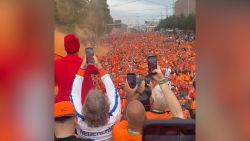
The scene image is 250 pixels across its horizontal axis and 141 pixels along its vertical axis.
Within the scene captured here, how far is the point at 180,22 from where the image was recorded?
2779 millimetres

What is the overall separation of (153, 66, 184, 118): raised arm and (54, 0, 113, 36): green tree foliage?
0.42m

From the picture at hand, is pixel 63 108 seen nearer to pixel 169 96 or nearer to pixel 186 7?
pixel 169 96

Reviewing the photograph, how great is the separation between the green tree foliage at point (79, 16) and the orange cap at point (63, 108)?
425 millimetres

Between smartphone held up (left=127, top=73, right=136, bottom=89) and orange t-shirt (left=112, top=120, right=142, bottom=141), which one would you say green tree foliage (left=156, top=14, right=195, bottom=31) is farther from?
orange t-shirt (left=112, top=120, right=142, bottom=141)

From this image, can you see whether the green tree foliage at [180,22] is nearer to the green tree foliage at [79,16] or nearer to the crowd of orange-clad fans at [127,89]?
the crowd of orange-clad fans at [127,89]

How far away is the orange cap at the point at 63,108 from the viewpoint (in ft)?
9.04

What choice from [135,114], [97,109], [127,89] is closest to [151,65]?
[127,89]

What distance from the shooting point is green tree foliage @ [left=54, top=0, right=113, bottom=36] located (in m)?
2.70

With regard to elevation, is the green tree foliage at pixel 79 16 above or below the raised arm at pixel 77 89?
above

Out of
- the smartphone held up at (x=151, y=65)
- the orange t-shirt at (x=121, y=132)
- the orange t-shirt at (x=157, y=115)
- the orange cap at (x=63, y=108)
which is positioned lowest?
the orange t-shirt at (x=121, y=132)

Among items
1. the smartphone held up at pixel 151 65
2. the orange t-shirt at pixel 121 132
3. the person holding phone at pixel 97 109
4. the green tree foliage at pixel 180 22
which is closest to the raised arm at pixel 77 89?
the person holding phone at pixel 97 109
